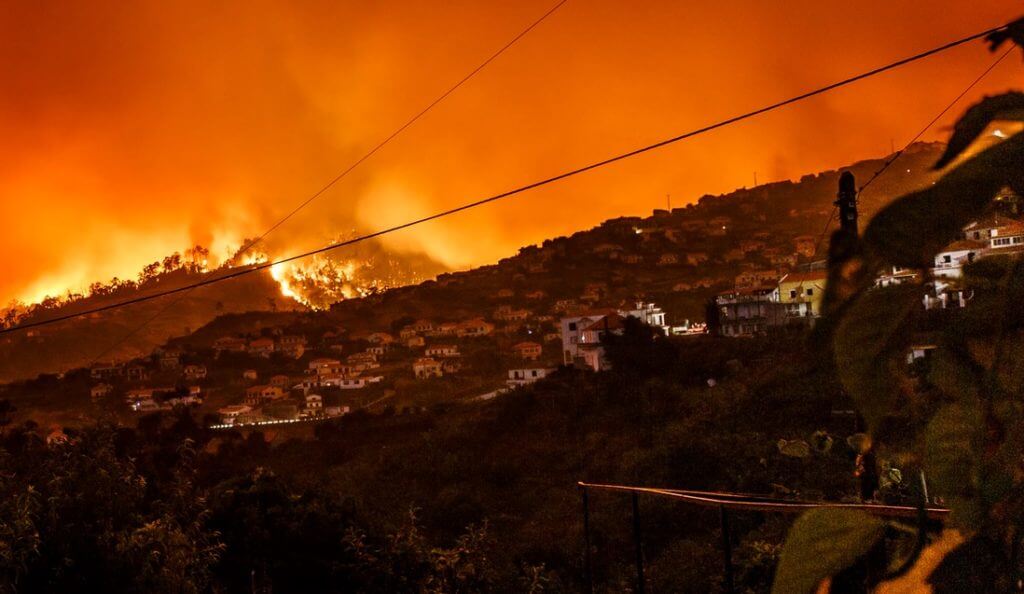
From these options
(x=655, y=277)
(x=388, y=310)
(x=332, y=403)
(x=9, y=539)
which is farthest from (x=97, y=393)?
(x=9, y=539)

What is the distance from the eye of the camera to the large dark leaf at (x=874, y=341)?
0.91 feet

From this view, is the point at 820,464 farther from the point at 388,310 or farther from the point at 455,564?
the point at 388,310

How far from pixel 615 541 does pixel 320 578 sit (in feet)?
24.1

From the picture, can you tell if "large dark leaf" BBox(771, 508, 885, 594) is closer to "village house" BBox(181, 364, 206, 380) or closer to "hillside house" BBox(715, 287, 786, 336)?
"hillside house" BBox(715, 287, 786, 336)

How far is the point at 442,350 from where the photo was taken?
129ft

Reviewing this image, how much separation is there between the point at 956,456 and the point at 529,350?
3645 centimetres

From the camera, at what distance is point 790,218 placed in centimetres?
5847

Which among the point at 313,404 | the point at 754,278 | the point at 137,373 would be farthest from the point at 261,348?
the point at 754,278

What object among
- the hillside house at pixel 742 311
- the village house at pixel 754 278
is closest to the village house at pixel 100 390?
the hillside house at pixel 742 311

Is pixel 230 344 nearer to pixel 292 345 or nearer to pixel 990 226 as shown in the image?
pixel 292 345

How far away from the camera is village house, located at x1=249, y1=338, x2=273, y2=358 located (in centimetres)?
4353

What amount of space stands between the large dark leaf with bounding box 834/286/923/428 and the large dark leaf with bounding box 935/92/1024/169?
5 centimetres

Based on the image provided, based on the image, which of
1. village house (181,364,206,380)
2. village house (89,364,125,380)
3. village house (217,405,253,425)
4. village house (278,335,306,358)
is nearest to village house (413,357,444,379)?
village house (217,405,253,425)

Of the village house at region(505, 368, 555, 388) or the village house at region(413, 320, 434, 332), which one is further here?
the village house at region(413, 320, 434, 332)
